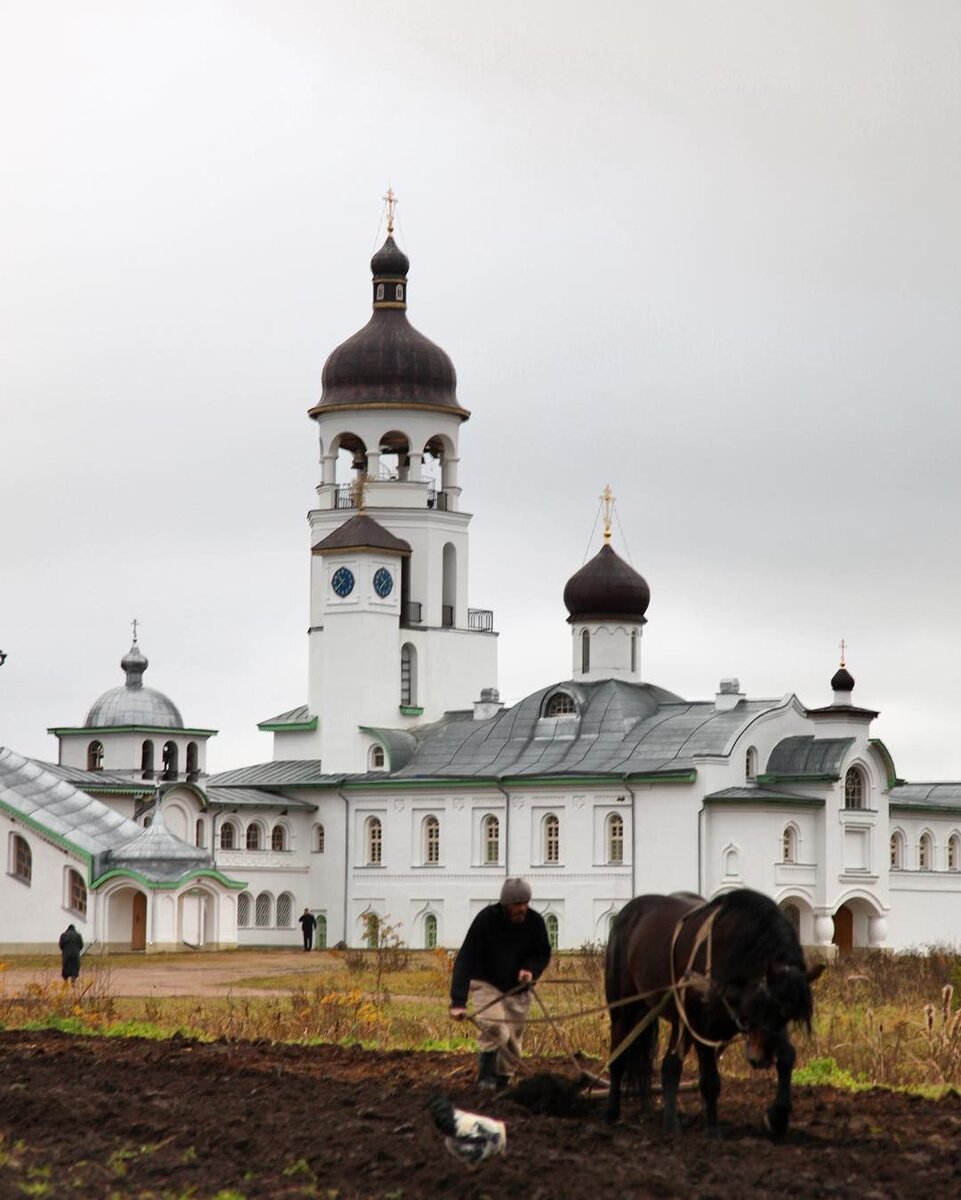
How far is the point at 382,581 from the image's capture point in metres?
63.9

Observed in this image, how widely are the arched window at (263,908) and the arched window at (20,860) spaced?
7827 millimetres

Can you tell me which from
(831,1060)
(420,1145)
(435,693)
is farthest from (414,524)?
(420,1145)

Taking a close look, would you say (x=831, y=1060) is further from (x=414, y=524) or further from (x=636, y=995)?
(x=414, y=524)

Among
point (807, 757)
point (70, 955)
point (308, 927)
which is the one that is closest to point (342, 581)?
point (308, 927)

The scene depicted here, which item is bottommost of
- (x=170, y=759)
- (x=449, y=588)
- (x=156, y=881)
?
(x=156, y=881)

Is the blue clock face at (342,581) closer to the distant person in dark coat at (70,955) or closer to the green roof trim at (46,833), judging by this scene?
the green roof trim at (46,833)

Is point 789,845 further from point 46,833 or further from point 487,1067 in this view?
point 487,1067

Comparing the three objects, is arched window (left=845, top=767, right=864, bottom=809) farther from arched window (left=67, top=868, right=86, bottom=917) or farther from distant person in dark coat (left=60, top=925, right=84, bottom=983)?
distant person in dark coat (left=60, top=925, right=84, bottom=983)

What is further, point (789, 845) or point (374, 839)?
point (374, 839)

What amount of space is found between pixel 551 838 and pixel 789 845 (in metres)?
5.91

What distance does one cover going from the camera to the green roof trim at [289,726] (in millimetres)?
65062

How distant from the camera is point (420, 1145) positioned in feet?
43.0

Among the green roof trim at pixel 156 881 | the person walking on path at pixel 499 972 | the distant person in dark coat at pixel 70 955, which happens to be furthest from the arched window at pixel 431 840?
the person walking on path at pixel 499 972

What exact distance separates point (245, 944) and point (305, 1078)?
4522 centimetres
